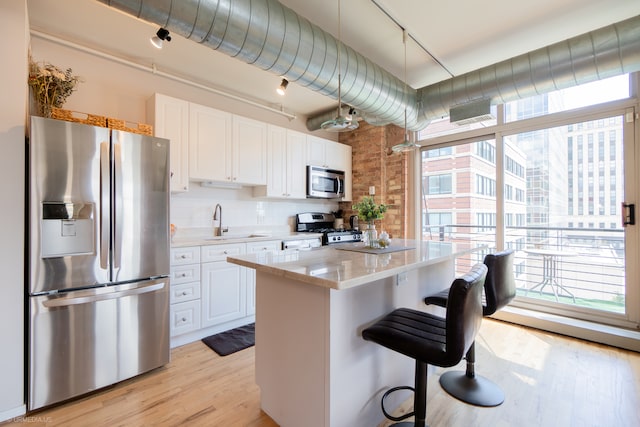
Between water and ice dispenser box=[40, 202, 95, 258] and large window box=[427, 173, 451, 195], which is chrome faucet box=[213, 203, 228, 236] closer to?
water and ice dispenser box=[40, 202, 95, 258]

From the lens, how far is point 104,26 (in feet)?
7.98

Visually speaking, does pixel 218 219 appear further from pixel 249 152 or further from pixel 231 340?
pixel 231 340

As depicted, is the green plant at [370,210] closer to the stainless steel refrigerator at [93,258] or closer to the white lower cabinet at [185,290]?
the stainless steel refrigerator at [93,258]

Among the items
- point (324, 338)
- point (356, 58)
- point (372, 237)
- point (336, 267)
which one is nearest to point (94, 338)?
point (324, 338)

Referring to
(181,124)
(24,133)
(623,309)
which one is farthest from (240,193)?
(623,309)

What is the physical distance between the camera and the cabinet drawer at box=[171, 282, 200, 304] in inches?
104

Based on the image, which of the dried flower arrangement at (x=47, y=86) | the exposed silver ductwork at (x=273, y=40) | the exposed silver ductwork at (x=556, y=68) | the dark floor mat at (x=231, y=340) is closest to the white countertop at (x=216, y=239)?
the dark floor mat at (x=231, y=340)

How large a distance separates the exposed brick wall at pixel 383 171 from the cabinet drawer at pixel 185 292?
2838mm

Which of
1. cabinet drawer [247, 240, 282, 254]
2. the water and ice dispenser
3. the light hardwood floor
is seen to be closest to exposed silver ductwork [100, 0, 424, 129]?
the water and ice dispenser

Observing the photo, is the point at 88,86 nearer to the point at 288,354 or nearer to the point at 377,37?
the point at 377,37

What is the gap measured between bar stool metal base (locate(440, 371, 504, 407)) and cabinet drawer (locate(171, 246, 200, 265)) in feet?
7.69

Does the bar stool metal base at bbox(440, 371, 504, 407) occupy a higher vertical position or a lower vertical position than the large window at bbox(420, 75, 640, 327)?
lower

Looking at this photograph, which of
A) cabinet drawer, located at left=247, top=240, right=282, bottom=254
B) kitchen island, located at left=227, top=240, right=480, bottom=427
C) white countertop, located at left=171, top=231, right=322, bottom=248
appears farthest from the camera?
cabinet drawer, located at left=247, top=240, right=282, bottom=254

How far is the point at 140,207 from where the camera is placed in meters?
2.14
